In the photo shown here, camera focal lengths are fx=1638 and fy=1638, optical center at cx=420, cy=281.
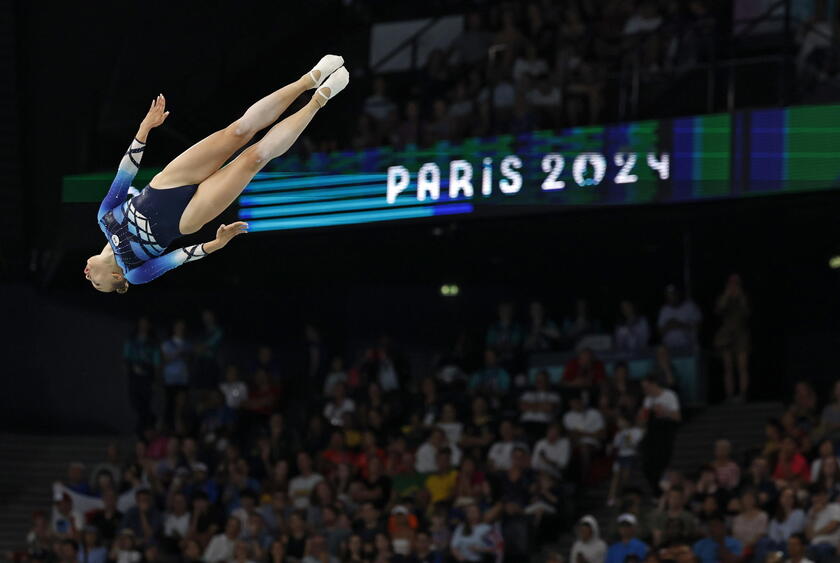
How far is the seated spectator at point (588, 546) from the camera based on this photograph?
15.6 metres

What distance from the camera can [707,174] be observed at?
1811 cm

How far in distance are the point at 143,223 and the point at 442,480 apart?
6.78 metres

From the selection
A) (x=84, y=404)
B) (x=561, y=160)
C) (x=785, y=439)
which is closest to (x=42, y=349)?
(x=84, y=404)

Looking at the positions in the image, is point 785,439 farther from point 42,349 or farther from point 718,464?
point 42,349

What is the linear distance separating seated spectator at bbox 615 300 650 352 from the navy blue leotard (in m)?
8.97

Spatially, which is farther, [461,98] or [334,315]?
[334,315]

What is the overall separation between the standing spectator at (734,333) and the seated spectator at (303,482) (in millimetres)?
4876

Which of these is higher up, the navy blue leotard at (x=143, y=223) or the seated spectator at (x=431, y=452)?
the navy blue leotard at (x=143, y=223)

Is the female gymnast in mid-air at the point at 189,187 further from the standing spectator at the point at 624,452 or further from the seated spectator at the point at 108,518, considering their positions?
the seated spectator at the point at 108,518

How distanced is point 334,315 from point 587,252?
4.41 metres

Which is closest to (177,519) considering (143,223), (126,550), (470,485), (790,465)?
(126,550)

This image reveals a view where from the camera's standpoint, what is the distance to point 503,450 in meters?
17.5

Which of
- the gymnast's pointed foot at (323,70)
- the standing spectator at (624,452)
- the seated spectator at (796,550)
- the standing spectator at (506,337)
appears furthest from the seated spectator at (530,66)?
the gymnast's pointed foot at (323,70)

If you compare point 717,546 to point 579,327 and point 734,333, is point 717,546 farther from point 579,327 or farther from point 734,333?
point 579,327
